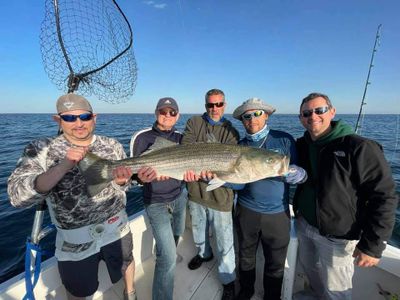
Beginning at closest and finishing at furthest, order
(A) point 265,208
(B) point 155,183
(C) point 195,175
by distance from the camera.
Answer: (A) point 265,208, (C) point 195,175, (B) point 155,183

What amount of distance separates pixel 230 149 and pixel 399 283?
11.1 ft

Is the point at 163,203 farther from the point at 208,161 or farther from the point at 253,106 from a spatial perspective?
the point at 253,106

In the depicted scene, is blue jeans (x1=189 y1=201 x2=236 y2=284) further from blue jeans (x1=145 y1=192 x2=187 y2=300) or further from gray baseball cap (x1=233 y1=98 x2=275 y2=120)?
gray baseball cap (x1=233 y1=98 x2=275 y2=120)

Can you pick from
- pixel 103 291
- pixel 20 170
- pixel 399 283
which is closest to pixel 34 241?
pixel 20 170

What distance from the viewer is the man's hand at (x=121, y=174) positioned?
350 centimetres

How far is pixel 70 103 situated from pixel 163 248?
8.46 ft

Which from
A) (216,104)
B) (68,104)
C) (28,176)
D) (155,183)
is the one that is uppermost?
(68,104)

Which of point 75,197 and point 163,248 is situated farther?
point 163,248

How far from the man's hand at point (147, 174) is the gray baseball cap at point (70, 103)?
1.27m

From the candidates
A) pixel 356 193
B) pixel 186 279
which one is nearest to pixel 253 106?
pixel 356 193

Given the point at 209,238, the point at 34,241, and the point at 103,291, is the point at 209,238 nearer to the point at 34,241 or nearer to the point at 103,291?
the point at 103,291

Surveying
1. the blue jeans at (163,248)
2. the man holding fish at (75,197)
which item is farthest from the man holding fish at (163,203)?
the man holding fish at (75,197)

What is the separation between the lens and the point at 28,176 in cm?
269

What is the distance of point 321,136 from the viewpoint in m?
3.38
